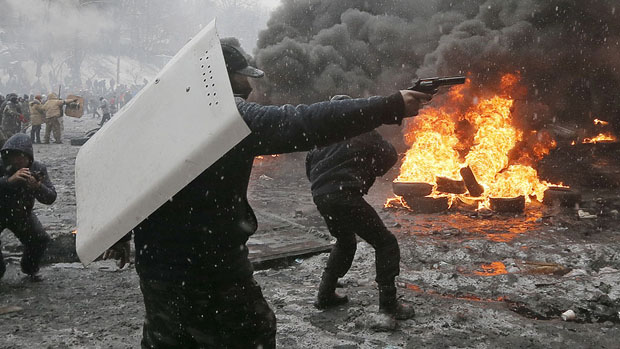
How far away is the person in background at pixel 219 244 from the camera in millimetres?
1722

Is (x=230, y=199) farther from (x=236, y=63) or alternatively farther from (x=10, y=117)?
(x=10, y=117)

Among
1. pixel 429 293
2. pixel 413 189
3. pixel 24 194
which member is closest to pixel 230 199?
pixel 429 293

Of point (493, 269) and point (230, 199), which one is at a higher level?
point (230, 199)

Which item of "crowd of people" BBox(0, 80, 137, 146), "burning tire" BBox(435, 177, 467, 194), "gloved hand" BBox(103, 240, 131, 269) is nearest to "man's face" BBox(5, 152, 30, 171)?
"gloved hand" BBox(103, 240, 131, 269)

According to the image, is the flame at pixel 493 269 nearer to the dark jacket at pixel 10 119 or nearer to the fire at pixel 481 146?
the fire at pixel 481 146

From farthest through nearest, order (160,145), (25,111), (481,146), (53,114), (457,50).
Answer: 1. (25,111)
2. (53,114)
3. (457,50)
4. (481,146)
5. (160,145)

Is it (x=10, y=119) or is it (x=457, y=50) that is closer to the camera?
(x=457, y=50)

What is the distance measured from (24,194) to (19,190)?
0.06m

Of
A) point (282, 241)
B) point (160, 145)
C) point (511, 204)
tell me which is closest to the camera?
point (160, 145)

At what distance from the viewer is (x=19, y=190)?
471cm

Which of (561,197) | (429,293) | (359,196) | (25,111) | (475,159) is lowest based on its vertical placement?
(25,111)

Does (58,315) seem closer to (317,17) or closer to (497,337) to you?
(497,337)

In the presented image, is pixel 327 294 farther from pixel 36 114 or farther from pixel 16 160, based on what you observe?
pixel 36 114

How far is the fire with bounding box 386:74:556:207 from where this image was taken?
9.31m
